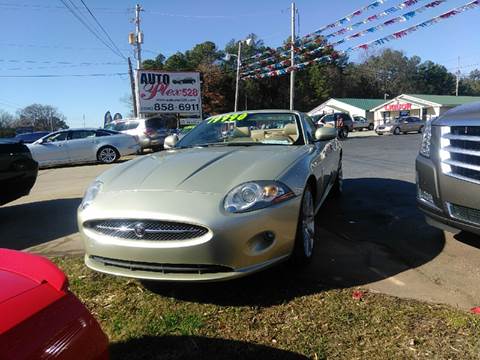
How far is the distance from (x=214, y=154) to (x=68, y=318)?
283cm

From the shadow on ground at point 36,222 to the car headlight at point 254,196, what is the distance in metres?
2.92

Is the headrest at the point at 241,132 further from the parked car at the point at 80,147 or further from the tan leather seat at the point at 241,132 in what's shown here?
the parked car at the point at 80,147

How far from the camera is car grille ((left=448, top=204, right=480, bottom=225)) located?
359 cm

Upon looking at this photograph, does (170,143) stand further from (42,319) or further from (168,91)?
(168,91)

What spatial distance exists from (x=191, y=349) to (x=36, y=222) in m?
4.27

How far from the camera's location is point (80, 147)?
15.1 meters

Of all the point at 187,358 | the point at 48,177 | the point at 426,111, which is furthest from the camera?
the point at 426,111

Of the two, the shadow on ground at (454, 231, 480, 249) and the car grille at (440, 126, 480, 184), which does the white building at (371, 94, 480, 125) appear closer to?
the shadow on ground at (454, 231, 480, 249)

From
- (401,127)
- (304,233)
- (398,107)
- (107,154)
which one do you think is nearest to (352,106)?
(398,107)

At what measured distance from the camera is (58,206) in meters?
7.25

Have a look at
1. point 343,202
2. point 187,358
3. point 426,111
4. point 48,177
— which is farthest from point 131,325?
point 426,111

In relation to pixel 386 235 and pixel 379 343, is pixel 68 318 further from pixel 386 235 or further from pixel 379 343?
pixel 386 235

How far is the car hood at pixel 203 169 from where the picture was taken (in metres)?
3.44

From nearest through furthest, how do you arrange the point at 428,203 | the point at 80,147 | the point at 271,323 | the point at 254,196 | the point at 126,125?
the point at 271,323, the point at 254,196, the point at 428,203, the point at 80,147, the point at 126,125
